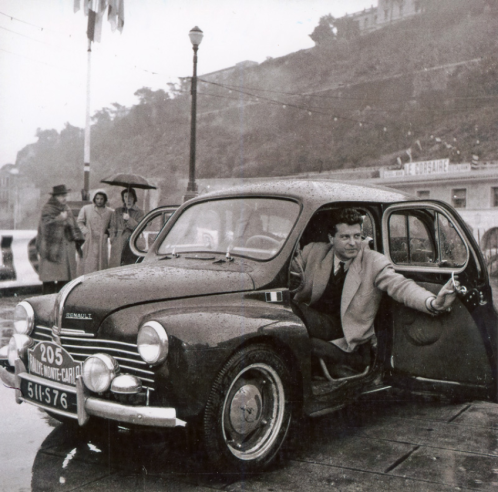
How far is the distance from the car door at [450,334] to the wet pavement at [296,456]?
405mm

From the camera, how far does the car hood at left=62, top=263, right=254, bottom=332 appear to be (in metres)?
3.52

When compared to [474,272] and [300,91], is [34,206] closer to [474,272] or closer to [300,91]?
[300,91]

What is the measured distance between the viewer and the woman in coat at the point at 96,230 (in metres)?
9.50

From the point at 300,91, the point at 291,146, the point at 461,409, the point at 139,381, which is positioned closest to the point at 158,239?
the point at 139,381

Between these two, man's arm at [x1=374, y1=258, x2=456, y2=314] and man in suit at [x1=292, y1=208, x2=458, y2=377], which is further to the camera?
man in suit at [x1=292, y1=208, x2=458, y2=377]

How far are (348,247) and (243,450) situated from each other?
166 centimetres

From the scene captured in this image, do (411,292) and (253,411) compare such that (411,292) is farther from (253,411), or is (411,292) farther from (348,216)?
(253,411)

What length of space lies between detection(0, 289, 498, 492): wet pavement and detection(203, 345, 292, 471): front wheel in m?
0.11

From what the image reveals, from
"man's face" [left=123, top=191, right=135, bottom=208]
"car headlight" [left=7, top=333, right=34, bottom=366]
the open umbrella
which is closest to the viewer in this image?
"car headlight" [left=7, top=333, right=34, bottom=366]

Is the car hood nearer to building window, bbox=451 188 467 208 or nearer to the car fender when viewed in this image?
the car fender

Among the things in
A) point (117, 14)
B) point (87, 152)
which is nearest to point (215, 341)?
point (117, 14)

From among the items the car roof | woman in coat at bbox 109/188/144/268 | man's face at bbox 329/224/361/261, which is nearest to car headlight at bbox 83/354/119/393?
the car roof

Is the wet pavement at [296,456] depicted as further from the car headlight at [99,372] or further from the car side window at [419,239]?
the car side window at [419,239]

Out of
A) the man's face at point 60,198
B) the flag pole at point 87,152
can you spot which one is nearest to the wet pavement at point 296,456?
the man's face at point 60,198
